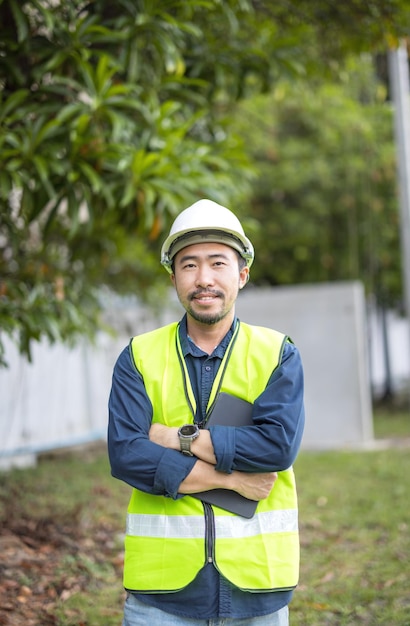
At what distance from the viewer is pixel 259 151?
594 inches

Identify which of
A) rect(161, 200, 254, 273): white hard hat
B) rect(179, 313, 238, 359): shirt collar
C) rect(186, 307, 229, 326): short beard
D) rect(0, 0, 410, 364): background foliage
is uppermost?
rect(0, 0, 410, 364): background foliage

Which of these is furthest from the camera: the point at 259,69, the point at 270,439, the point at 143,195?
the point at 259,69

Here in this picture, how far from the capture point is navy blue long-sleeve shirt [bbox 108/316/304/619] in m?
2.61

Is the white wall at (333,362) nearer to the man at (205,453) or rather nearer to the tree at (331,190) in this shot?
the tree at (331,190)

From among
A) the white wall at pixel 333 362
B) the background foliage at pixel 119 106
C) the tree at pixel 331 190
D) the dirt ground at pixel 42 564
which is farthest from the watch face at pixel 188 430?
the tree at pixel 331 190

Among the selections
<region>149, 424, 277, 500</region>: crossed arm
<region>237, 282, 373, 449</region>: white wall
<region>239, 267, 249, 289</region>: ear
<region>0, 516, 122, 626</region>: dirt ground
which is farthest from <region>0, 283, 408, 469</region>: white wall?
<region>149, 424, 277, 500</region>: crossed arm

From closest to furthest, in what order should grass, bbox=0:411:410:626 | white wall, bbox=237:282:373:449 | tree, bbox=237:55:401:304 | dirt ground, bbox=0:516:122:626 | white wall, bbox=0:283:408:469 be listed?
dirt ground, bbox=0:516:122:626 < grass, bbox=0:411:410:626 < white wall, bbox=0:283:408:469 < white wall, bbox=237:282:373:449 < tree, bbox=237:55:401:304

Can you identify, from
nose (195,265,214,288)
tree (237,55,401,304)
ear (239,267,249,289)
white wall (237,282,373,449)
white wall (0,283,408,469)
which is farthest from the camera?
tree (237,55,401,304)

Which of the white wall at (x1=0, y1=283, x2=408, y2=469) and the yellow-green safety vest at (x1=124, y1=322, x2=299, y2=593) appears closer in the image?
the yellow-green safety vest at (x1=124, y1=322, x2=299, y2=593)

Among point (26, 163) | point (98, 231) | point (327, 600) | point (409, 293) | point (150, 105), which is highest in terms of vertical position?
point (150, 105)

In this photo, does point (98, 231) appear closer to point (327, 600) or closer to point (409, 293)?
point (327, 600)

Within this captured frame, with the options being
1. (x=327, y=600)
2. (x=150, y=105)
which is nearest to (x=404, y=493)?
(x=327, y=600)

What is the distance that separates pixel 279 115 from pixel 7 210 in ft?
33.9

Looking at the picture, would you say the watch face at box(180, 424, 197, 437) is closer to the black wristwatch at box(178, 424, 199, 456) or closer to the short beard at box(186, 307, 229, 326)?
the black wristwatch at box(178, 424, 199, 456)
